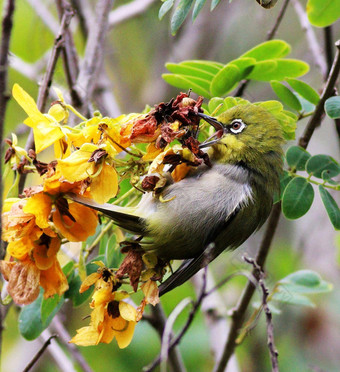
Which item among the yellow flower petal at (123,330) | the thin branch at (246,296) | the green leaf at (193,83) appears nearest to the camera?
the yellow flower petal at (123,330)

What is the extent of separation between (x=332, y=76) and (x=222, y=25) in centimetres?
423

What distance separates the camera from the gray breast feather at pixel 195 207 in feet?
7.20

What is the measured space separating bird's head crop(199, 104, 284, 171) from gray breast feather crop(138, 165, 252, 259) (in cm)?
6

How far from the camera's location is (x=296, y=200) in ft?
7.57

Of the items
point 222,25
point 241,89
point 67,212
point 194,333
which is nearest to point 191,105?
point 67,212

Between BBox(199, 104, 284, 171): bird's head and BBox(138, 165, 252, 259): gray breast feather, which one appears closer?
BBox(138, 165, 252, 259): gray breast feather

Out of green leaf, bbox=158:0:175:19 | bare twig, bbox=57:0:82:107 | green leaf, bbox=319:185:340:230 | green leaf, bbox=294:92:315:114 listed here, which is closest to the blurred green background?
bare twig, bbox=57:0:82:107

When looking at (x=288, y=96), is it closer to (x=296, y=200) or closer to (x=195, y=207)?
(x=296, y=200)

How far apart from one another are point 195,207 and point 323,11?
90 cm

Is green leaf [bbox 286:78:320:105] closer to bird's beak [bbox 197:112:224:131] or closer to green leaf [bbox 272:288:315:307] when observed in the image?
bird's beak [bbox 197:112:224:131]

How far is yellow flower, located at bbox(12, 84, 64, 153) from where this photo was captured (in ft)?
5.96

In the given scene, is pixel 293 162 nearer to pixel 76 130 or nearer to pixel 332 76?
pixel 332 76

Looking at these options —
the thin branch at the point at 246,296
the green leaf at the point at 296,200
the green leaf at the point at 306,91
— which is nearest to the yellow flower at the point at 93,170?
the green leaf at the point at 296,200

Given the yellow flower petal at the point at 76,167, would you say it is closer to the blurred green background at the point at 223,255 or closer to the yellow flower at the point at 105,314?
the yellow flower at the point at 105,314
